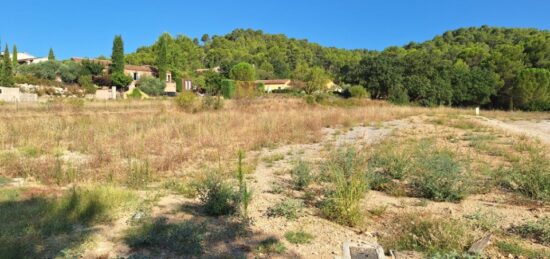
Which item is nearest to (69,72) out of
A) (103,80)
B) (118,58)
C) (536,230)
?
(103,80)

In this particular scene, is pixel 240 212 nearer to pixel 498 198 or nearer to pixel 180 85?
pixel 498 198

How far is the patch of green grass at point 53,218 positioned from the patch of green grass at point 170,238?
532 millimetres

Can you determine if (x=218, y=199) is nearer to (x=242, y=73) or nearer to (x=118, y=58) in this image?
(x=242, y=73)

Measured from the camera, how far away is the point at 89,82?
4500 centimetres

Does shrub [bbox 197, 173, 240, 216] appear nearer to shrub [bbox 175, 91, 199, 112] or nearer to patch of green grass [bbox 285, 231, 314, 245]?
patch of green grass [bbox 285, 231, 314, 245]

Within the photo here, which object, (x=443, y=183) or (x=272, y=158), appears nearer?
(x=443, y=183)

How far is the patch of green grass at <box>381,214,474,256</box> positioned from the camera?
318 cm

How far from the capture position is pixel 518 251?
3.12 meters

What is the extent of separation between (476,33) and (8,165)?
81.8m

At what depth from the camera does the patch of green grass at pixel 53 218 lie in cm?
310

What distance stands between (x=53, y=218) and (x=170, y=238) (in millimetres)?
1470

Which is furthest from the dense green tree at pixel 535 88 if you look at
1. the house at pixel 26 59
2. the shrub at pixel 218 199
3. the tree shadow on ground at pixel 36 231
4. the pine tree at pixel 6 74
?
the house at pixel 26 59

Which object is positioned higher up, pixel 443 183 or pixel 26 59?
pixel 26 59

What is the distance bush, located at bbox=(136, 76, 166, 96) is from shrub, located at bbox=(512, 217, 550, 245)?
4685 centimetres
